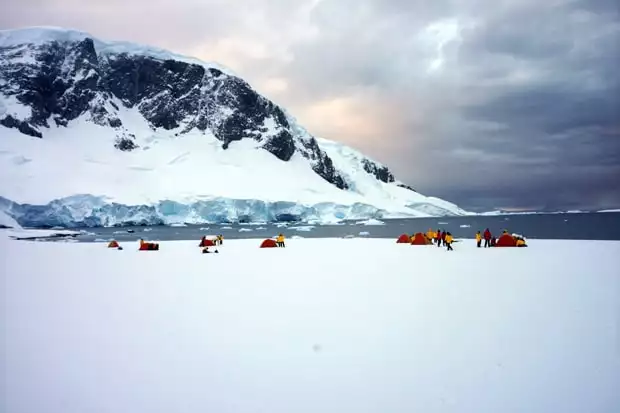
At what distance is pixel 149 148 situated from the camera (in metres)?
158

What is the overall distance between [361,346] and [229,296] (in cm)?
522

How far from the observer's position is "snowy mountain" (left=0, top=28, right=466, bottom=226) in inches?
4097

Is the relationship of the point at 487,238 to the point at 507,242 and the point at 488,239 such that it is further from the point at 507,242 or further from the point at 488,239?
the point at 507,242

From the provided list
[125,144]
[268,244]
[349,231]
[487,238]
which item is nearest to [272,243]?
[268,244]

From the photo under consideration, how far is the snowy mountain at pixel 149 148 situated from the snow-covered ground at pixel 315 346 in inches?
3604

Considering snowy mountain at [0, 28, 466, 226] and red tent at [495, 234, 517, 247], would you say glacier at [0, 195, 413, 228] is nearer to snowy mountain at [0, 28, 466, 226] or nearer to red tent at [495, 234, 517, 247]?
snowy mountain at [0, 28, 466, 226]


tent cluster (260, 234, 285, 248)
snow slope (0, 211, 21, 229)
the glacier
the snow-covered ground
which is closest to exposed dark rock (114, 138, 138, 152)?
the glacier

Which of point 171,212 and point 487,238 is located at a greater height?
point 171,212

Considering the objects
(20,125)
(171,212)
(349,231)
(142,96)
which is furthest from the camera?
(142,96)

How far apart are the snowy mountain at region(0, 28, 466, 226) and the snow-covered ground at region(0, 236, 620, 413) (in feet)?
300

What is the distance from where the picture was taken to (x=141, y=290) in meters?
12.7

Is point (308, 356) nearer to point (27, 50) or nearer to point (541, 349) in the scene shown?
point (541, 349)

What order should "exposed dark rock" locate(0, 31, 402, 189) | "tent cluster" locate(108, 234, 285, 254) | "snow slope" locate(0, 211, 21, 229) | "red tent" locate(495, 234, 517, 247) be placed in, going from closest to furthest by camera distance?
"tent cluster" locate(108, 234, 285, 254), "red tent" locate(495, 234, 517, 247), "snow slope" locate(0, 211, 21, 229), "exposed dark rock" locate(0, 31, 402, 189)

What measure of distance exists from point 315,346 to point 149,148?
528 feet
